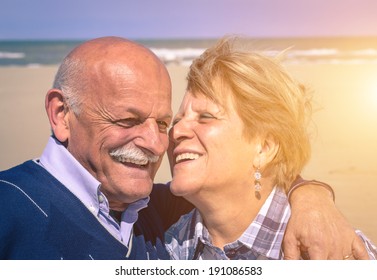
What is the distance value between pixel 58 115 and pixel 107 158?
25 cm

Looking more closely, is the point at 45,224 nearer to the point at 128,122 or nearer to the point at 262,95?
the point at 128,122

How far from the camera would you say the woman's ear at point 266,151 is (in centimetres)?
230

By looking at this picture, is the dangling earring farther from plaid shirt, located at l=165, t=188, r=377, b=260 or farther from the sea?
the sea

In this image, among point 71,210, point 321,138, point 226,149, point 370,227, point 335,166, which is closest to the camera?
point 71,210

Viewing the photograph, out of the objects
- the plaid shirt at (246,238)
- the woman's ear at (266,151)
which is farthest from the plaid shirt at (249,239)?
the woman's ear at (266,151)

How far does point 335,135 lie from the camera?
17.2ft

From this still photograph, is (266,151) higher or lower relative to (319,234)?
higher

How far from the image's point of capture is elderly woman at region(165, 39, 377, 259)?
221 centimetres

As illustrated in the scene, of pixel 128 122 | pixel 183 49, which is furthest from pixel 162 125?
pixel 183 49

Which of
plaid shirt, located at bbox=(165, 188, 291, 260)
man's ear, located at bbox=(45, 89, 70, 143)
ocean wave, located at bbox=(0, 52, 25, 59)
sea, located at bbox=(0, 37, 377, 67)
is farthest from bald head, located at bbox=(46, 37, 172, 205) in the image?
ocean wave, located at bbox=(0, 52, 25, 59)

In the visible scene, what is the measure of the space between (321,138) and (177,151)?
3261mm

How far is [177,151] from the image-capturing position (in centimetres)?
224
